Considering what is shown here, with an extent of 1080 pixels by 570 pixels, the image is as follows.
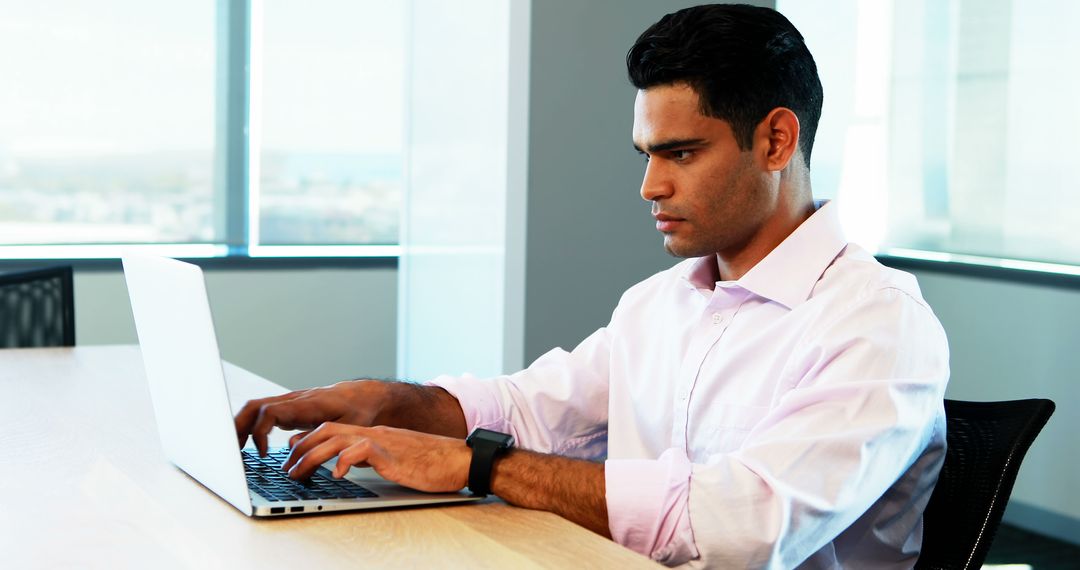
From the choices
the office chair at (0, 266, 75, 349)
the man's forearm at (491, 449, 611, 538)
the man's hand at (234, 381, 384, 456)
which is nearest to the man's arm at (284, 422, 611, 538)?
the man's forearm at (491, 449, 611, 538)

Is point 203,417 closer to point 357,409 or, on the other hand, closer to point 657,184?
point 357,409

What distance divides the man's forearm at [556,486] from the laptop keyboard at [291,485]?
150 mm

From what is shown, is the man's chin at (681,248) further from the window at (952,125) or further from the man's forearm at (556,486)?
the window at (952,125)

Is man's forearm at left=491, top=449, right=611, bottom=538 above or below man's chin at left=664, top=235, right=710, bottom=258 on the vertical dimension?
below

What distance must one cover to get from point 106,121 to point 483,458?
331 centimetres

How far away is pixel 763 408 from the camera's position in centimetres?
143

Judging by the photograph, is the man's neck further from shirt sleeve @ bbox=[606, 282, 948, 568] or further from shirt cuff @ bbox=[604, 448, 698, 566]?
shirt cuff @ bbox=[604, 448, 698, 566]

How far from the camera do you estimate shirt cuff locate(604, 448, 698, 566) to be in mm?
1200

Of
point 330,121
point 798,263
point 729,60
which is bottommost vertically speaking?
point 798,263

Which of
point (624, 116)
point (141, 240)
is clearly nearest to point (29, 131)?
point (141, 240)

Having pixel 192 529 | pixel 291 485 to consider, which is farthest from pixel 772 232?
pixel 192 529

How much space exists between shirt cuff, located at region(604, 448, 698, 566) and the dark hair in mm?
506

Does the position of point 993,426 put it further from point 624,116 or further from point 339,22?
point 339,22

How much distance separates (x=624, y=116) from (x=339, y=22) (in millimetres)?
1776
